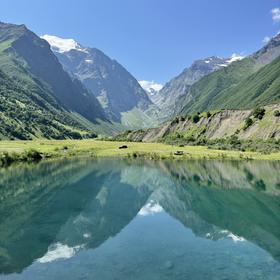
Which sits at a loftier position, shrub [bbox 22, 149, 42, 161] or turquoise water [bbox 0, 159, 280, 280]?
shrub [bbox 22, 149, 42, 161]

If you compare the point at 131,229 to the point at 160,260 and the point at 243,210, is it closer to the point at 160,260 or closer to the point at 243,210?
the point at 160,260

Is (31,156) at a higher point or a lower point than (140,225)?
higher

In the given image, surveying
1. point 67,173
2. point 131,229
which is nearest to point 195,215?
point 131,229

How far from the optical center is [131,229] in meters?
59.2

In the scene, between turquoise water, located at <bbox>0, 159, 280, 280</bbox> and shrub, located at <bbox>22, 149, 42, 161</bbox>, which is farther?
shrub, located at <bbox>22, 149, 42, 161</bbox>

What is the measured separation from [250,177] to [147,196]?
125 feet

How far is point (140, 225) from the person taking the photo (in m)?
62.2

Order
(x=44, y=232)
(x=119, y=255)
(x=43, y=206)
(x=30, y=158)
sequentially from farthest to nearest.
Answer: (x=30, y=158)
(x=43, y=206)
(x=44, y=232)
(x=119, y=255)

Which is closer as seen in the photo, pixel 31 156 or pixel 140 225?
pixel 140 225

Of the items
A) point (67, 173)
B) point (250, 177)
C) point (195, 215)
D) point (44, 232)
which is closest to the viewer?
point (44, 232)

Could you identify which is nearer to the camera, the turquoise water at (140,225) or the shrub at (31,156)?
the turquoise water at (140,225)

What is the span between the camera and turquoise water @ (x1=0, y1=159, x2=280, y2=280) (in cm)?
3950

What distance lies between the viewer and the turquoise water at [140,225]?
130 feet

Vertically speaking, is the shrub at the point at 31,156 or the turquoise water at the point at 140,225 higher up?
the shrub at the point at 31,156
